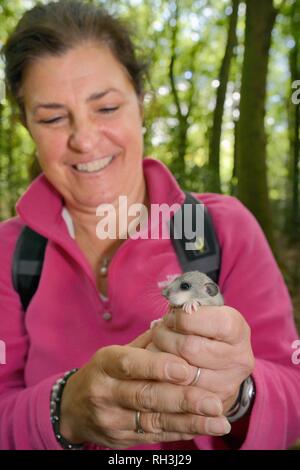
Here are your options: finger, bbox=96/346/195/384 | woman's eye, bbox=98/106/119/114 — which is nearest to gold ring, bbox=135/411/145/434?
finger, bbox=96/346/195/384

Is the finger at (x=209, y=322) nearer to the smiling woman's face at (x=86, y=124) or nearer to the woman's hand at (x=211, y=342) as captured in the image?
the woman's hand at (x=211, y=342)

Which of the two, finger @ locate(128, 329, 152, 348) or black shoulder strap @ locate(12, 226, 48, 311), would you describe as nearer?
finger @ locate(128, 329, 152, 348)

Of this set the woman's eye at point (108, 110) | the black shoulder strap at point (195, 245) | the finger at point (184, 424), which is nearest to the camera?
the finger at point (184, 424)

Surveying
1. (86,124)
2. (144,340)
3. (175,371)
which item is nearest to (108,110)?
(86,124)

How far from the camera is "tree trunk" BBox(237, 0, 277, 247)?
128 inches

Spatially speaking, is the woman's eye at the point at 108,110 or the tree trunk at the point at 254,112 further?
the tree trunk at the point at 254,112

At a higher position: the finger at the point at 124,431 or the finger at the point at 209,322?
the finger at the point at 209,322

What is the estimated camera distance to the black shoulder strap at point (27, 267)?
154 centimetres

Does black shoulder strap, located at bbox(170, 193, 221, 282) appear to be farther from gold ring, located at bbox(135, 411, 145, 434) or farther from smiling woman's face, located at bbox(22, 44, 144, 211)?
gold ring, located at bbox(135, 411, 145, 434)

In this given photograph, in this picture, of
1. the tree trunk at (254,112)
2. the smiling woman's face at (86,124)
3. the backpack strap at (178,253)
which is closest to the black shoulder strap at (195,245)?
the backpack strap at (178,253)

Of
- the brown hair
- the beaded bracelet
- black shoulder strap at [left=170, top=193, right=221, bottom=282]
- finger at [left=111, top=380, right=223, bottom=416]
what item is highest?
the brown hair

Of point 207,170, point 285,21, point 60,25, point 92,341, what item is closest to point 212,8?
point 285,21

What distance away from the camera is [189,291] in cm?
89

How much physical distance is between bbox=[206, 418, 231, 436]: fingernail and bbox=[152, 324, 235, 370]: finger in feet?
0.39
